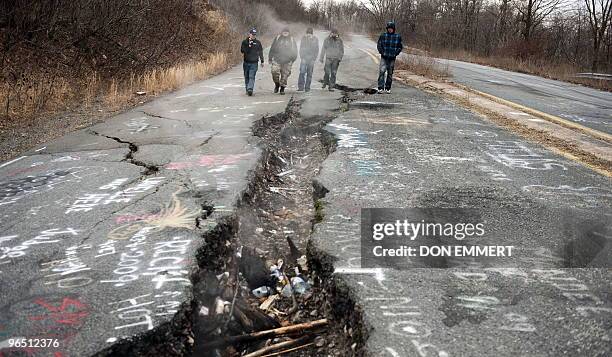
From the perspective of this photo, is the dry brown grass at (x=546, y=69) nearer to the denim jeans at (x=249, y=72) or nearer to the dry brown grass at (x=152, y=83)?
the denim jeans at (x=249, y=72)

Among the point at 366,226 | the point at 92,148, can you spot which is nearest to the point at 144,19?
the point at 92,148

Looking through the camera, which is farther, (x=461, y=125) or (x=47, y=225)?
(x=461, y=125)

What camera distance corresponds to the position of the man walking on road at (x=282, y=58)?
10.6 meters

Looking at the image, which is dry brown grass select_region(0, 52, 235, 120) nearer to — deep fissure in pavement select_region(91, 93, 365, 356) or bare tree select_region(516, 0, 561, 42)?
deep fissure in pavement select_region(91, 93, 365, 356)

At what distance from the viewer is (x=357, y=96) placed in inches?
396

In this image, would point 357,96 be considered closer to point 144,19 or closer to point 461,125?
point 461,125

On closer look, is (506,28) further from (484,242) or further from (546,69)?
(484,242)

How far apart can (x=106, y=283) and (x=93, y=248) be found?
0.54 metres

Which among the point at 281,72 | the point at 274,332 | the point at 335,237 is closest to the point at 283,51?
the point at 281,72

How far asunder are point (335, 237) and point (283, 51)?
26.6 ft

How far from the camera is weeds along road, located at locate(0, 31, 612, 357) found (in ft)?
7.36

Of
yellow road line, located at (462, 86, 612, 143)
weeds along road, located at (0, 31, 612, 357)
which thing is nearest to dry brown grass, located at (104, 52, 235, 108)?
weeds along road, located at (0, 31, 612, 357)

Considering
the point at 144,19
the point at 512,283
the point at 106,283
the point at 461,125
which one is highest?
the point at 144,19

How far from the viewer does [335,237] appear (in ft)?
10.7
